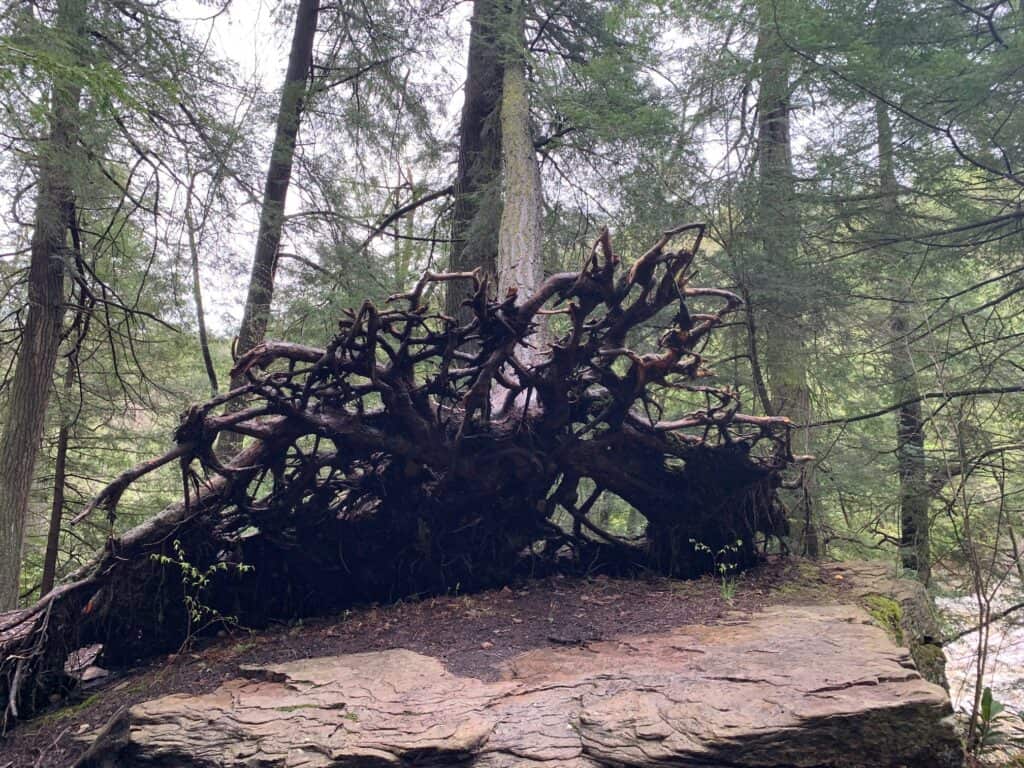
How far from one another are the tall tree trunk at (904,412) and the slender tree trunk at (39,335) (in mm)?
6724

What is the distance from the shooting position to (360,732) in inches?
104

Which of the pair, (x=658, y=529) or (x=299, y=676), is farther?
(x=658, y=529)

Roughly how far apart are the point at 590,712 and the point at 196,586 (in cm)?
287

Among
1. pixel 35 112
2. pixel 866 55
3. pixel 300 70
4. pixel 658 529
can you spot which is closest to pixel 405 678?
pixel 658 529

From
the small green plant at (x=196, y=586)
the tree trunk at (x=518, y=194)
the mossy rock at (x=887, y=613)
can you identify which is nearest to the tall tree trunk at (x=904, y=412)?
the mossy rock at (x=887, y=613)

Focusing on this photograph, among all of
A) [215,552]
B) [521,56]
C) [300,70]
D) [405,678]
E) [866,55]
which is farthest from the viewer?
[300,70]

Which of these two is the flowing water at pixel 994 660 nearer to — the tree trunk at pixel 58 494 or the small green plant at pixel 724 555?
the small green plant at pixel 724 555

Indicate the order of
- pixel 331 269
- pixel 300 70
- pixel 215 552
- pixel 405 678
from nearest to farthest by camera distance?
pixel 405 678
pixel 215 552
pixel 331 269
pixel 300 70

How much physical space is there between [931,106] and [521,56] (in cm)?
400

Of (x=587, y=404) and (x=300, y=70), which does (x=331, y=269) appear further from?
(x=587, y=404)

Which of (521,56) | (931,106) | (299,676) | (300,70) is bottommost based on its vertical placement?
(299,676)

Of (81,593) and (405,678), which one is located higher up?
(81,593)

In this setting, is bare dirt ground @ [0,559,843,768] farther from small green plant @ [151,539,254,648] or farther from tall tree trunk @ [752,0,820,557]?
tall tree trunk @ [752,0,820,557]

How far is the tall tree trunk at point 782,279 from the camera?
5426 millimetres
